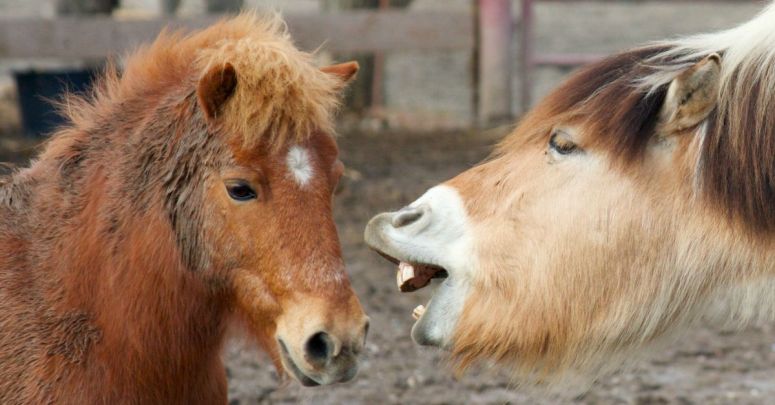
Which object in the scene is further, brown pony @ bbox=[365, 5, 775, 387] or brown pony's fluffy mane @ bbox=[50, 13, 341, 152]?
brown pony's fluffy mane @ bbox=[50, 13, 341, 152]

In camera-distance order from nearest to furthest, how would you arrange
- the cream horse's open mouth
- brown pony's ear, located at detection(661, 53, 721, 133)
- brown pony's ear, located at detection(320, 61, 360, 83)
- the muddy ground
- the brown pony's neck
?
brown pony's ear, located at detection(661, 53, 721, 133)
the cream horse's open mouth
the brown pony's neck
brown pony's ear, located at detection(320, 61, 360, 83)
the muddy ground

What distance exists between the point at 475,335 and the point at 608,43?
11.1m

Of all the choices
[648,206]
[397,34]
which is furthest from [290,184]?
[397,34]

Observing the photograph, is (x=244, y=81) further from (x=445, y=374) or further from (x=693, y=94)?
(x=445, y=374)

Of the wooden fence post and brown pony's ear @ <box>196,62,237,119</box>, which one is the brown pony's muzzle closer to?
brown pony's ear @ <box>196,62,237,119</box>

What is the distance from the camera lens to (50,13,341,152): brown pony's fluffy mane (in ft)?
10.9

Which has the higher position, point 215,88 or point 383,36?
point 215,88

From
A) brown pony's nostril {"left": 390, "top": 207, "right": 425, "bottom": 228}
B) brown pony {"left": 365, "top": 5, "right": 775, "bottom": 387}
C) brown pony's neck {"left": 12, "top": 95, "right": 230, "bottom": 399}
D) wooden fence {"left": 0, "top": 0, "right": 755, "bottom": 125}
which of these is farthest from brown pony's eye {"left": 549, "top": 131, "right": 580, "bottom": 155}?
wooden fence {"left": 0, "top": 0, "right": 755, "bottom": 125}

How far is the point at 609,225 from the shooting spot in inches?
122

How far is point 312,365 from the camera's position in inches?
126

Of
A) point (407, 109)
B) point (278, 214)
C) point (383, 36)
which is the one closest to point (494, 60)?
point (383, 36)

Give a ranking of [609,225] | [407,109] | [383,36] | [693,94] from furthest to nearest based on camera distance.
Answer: [407,109], [383,36], [609,225], [693,94]

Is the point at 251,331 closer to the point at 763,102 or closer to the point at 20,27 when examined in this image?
the point at 763,102

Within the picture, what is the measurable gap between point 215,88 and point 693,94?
143cm
